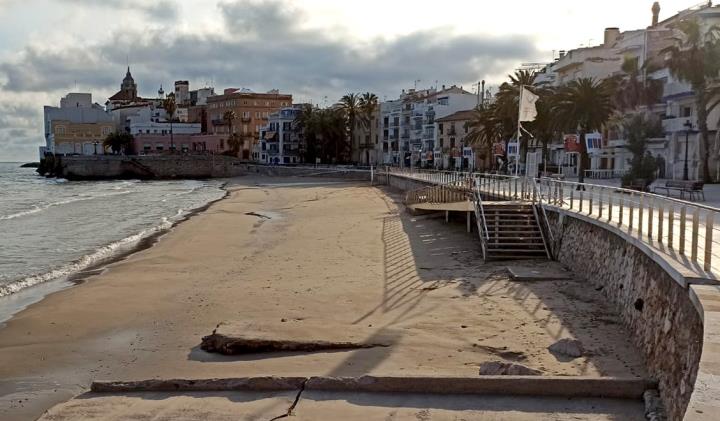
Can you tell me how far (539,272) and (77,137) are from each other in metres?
139

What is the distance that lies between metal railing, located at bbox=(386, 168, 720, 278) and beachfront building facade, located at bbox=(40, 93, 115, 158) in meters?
124

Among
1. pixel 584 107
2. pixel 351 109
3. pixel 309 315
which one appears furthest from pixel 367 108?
pixel 309 315

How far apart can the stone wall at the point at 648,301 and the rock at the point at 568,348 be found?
0.82 metres

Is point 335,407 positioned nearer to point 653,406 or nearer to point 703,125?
point 653,406

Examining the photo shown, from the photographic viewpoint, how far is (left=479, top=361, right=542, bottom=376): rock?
8305 mm

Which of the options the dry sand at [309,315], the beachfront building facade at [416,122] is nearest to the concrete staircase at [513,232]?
the dry sand at [309,315]

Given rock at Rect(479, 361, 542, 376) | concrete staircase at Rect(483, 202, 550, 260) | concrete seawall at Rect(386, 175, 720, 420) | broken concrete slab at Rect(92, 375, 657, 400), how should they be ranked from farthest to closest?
1. concrete staircase at Rect(483, 202, 550, 260)
2. rock at Rect(479, 361, 542, 376)
3. broken concrete slab at Rect(92, 375, 657, 400)
4. concrete seawall at Rect(386, 175, 720, 420)

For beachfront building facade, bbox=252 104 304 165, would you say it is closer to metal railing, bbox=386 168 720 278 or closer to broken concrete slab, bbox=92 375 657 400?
metal railing, bbox=386 168 720 278

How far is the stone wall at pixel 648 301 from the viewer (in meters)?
6.75

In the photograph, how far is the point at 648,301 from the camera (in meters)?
9.67

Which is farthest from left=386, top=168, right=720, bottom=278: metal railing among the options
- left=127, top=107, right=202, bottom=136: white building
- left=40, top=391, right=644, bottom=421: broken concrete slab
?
left=127, top=107, right=202, bottom=136: white building

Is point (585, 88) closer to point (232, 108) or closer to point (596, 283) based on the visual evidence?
point (596, 283)

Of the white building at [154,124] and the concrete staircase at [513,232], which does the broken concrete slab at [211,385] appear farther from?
the white building at [154,124]

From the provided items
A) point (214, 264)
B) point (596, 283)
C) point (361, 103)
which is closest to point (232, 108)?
point (361, 103)
